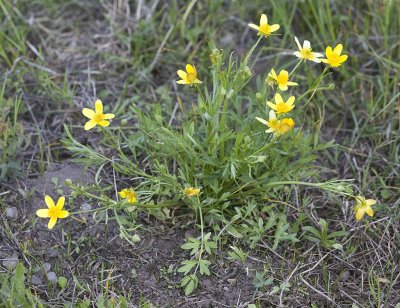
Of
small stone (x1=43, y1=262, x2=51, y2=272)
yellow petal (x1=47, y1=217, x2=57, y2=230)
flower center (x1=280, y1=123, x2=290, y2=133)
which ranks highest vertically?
flower center (x1=280, y1=123, x2=290, y2=133)

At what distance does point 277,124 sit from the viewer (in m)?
2.23

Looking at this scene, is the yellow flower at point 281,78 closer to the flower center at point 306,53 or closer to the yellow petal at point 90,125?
the flower center at point 306,53

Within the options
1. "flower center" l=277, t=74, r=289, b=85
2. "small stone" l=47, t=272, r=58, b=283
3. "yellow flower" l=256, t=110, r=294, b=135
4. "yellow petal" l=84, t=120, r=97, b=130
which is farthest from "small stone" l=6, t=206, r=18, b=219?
"flower center" l=277, t=74, r=289, b=85

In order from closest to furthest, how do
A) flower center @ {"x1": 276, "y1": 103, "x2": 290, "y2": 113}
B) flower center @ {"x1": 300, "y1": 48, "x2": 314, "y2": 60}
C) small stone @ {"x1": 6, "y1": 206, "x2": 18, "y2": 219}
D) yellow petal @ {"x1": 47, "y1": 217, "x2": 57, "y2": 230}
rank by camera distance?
1. yellow petal @ {"x1": 47, "y1": 217, "x2": 57, "y2": 230}
2. flower center @ {"x1": 276, "y1": 103, "x2": 290, "y2": 113}
3. flower center @ {"x1": 300, "y1": 48, "x2": 314, "y2": 60}
4. small stone @ {"x1": 6, "y1": 206, "x2": 18, "y2": 219}

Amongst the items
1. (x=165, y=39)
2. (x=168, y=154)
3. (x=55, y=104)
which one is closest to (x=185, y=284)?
(x=168, y=154)

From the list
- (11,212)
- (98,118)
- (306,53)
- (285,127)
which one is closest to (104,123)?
(98,118)

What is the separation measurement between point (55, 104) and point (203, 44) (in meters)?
0.87

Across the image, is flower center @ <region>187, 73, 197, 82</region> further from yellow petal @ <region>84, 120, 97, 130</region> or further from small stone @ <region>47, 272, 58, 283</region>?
small stone @ <region>47, 272, 58, 283</region>

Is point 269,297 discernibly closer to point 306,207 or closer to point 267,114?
point 306,207

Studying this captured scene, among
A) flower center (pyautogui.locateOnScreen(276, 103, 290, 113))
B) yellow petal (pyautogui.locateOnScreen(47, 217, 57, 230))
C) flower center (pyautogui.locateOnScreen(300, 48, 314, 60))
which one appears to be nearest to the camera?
yellow petal (pyautogui.locateOnScreen(47, 217, 57, 230))

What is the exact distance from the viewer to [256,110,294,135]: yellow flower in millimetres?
2205

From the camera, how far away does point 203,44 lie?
3.27m

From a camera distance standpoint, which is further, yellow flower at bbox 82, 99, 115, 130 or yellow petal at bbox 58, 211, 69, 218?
yellow flower at bbox 82, 99, 115, 130

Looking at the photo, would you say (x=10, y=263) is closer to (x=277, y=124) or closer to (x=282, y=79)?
(x=277, y=124)
